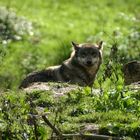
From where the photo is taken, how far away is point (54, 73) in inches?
566

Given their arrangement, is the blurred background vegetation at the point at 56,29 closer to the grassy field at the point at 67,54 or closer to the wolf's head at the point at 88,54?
the grassy field at the point at 67,54

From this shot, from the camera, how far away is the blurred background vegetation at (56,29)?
19406mm

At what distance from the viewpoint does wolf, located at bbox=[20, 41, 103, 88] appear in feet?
47.0

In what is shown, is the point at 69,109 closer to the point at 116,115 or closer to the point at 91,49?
the point at 116,115

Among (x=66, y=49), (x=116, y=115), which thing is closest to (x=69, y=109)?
(x=116, y=115)

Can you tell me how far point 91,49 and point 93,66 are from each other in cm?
49

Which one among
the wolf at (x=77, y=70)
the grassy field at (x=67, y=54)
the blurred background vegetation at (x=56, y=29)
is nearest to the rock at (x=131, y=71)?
the grassy field at (x=67, y=54)

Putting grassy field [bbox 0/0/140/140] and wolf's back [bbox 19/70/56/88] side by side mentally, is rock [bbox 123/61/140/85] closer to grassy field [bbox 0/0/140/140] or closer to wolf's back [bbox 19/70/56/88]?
grassy field [bbox 0/0/140/140]

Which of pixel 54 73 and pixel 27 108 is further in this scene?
pixel 54 73

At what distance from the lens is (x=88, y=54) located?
14.8 metres

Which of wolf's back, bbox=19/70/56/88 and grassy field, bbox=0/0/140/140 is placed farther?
wolf's back, bbox=19/70/56/88

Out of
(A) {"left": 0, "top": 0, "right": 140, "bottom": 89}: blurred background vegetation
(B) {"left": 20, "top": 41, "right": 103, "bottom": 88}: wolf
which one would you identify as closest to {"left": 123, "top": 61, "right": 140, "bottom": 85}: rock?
(B) {"left": 20, "top": 41, "right": 103, "bottom": 88}: wolf

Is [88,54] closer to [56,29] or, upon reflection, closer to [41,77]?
[41,77]

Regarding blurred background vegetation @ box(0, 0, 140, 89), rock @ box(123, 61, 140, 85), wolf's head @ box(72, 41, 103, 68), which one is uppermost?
blurred background vegetation @ box(0, 0, 140, 89)
